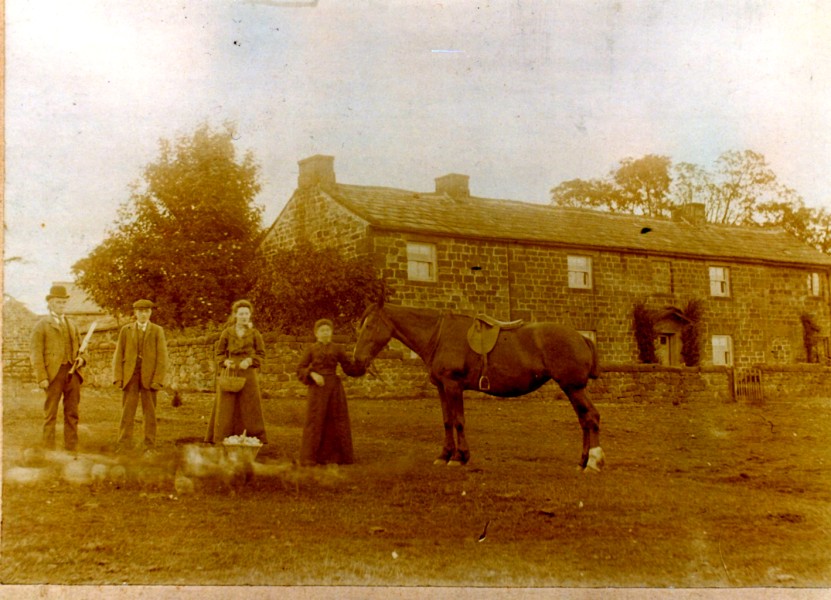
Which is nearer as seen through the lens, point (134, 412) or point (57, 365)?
point (57, 365)

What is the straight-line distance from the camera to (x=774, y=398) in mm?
9156

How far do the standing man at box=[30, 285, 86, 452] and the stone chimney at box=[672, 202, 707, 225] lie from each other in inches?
315

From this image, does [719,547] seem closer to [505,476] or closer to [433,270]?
[505,476]

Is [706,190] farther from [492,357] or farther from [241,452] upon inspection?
[241,452]

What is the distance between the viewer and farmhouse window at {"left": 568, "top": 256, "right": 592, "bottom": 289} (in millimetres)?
9586

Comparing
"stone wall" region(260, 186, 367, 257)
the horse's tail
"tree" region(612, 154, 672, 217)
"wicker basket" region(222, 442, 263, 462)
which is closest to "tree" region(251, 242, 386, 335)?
"stone wall" region(260, 186, 367, 257)

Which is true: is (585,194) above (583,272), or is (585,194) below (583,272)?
above

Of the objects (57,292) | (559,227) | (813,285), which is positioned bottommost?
(57,292)

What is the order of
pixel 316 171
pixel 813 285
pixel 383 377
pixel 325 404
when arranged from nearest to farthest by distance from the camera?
1. pixel 325 404
2. pixel 383 377
3. pixel 316 171
4. pixel 813 285

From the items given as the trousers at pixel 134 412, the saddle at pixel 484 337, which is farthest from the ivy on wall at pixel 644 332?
the trousers at pixel 134 412

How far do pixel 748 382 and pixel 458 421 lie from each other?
4.67 metres

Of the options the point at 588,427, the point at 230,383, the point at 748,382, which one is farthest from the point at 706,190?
the point at 230,383

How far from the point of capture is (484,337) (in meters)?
7.87

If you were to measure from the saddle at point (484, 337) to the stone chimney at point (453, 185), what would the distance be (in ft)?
5.80
